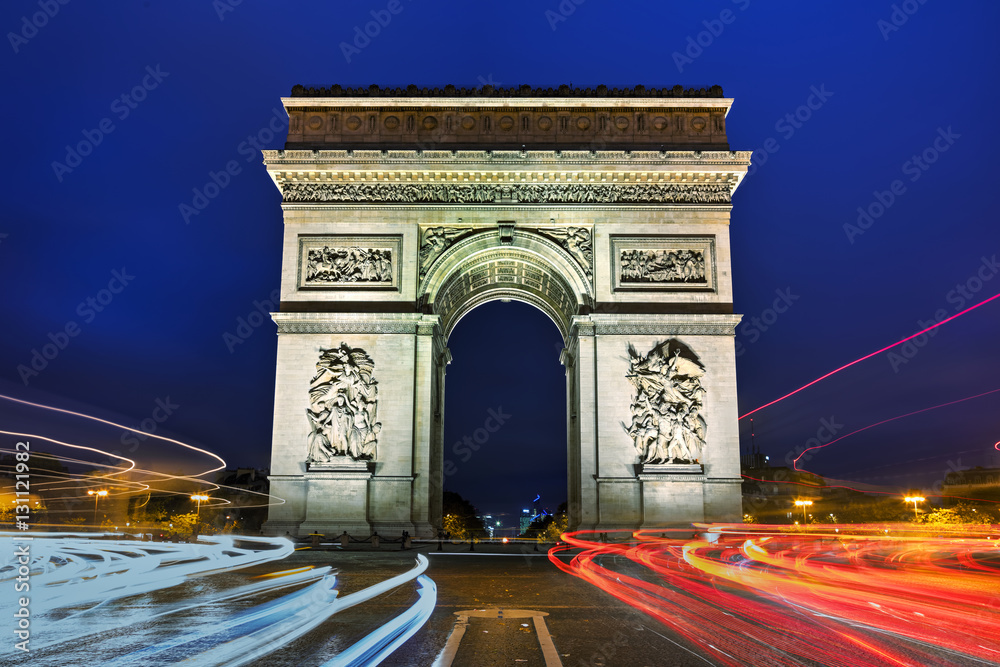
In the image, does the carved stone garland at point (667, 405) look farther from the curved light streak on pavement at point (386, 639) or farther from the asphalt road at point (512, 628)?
the curved light streak on pavement at point (386, 639)

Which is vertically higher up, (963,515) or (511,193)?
(511,193)

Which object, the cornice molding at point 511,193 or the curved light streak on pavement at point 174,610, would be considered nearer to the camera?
the curved light streak on pavement at point 174,610

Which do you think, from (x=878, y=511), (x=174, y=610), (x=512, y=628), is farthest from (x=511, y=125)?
(x=878, y=511)

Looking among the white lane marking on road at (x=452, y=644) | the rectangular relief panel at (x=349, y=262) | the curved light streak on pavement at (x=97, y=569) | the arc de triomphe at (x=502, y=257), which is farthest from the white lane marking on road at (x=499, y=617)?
the rectangular relief panel at (x=349, y=262)

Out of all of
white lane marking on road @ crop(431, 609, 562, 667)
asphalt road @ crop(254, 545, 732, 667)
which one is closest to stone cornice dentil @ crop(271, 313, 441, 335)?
asphalt road @ crop(254, 545, 732, 667)

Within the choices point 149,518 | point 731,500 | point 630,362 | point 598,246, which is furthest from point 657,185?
point 149,518

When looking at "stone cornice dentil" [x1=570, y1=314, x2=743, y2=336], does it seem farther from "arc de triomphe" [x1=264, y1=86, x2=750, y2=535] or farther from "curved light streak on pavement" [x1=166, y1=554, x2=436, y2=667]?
"curved light streak on pavement" [x1=166, y1=554, x2=436, y2=667]

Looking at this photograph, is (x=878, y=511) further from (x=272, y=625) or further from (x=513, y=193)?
(x=272, y=625)
